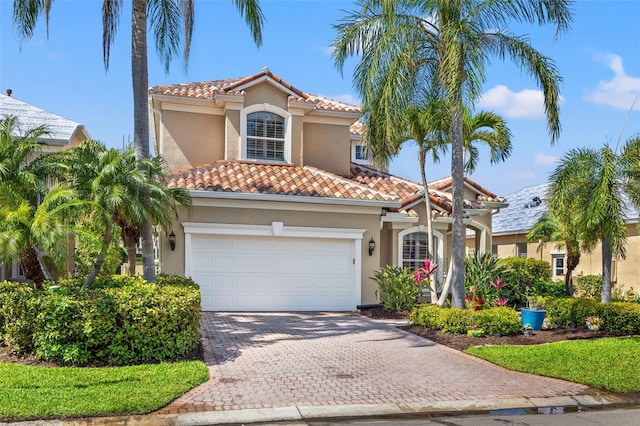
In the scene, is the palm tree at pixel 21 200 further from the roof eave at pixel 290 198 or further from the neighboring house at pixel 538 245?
the neighboring house at pixel 538 245

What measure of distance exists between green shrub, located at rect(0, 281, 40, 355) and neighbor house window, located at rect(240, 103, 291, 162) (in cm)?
988

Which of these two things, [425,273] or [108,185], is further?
[425,273]

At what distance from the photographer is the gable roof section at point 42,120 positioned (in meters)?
15.8

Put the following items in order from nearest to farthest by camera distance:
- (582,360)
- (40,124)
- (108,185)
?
1. (108,185)
2. (582,360)
3. (40,124)

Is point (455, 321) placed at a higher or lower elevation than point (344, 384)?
higher

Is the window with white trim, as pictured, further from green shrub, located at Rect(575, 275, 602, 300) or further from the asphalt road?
the asphalt road

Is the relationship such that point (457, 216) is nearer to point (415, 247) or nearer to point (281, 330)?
point (281, 330)

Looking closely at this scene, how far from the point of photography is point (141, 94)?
39.0ft

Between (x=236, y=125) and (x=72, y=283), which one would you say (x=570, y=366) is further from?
(x=236, y=125)

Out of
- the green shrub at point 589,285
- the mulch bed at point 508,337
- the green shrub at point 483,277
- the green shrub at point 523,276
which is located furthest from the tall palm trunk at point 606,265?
the green shrub at point 589,285

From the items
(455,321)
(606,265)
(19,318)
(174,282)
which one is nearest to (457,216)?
(455,321)

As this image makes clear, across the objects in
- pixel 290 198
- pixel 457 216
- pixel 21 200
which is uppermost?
pixel 290 198

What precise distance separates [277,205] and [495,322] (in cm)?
685

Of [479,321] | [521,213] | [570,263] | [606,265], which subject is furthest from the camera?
[521,213]
